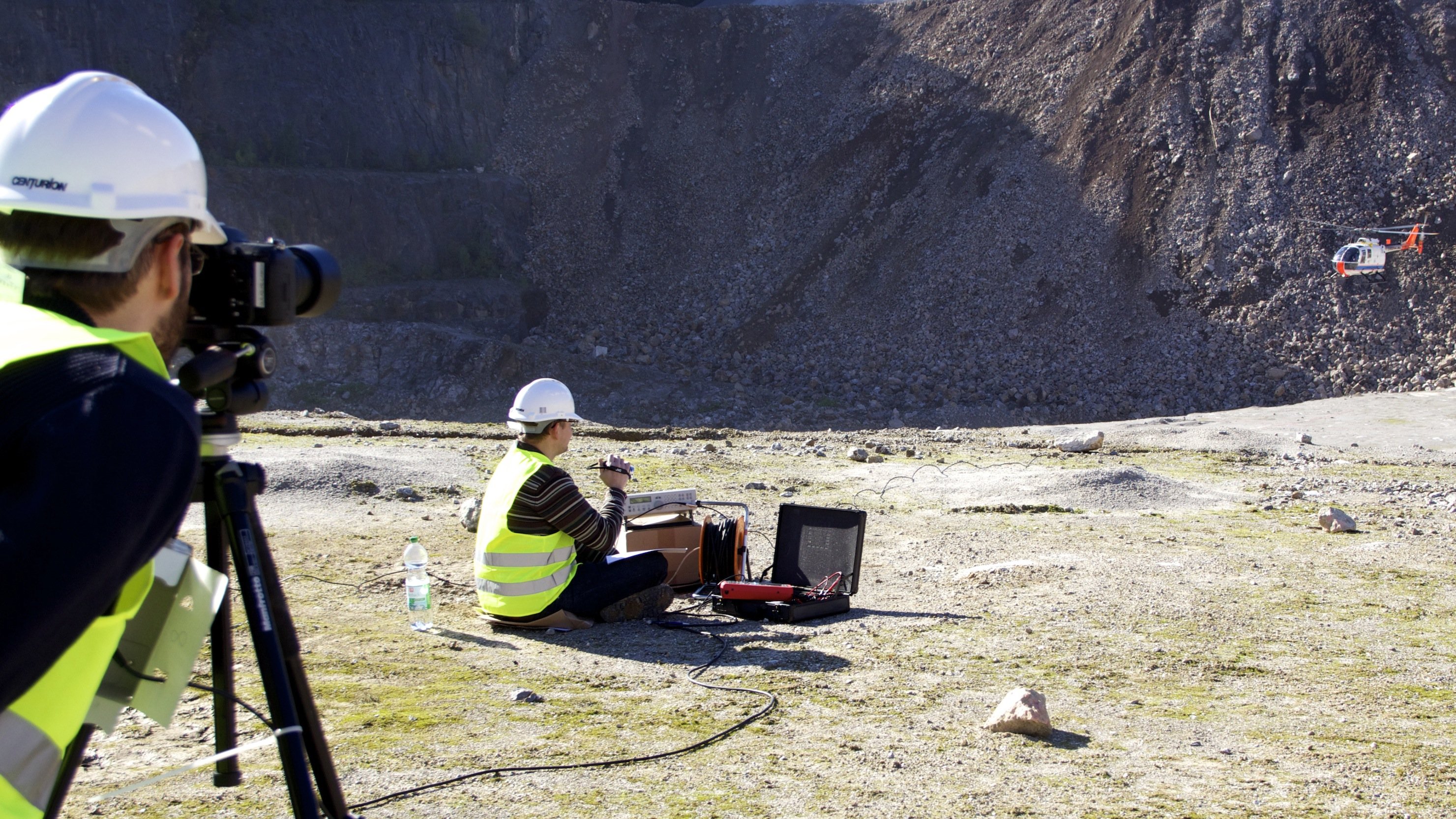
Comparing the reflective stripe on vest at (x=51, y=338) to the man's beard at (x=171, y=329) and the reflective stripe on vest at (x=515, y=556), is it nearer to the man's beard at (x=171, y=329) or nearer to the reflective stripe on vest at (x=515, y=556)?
the man's beard at (x=171, y=329)

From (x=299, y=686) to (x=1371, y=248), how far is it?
2297cm

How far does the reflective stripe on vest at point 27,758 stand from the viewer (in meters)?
1.26

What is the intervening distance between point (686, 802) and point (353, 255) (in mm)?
23195

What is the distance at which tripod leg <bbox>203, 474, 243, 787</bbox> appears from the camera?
6.48ft

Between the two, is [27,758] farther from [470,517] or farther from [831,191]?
[831,191]

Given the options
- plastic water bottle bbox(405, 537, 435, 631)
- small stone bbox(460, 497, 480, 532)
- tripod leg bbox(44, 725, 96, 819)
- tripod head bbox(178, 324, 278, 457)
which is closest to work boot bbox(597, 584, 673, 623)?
plastic water bottle bbox(405, 537, 435, 631)

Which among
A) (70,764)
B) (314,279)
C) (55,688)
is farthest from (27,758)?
(314,279)

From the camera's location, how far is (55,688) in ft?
4.19

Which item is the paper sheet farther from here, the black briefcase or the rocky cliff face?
the rocky cliff face

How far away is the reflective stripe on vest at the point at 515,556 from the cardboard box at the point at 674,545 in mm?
819

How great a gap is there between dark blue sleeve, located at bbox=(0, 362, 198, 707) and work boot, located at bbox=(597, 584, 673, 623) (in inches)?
176

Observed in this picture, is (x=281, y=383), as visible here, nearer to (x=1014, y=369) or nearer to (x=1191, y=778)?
(x=1014, y=369)

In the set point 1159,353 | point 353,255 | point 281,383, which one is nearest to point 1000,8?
point 1159,353

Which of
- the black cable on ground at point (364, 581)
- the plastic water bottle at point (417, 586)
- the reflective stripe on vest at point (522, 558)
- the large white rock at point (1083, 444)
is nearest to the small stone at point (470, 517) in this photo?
the black cable on ground at point (364, 581)
